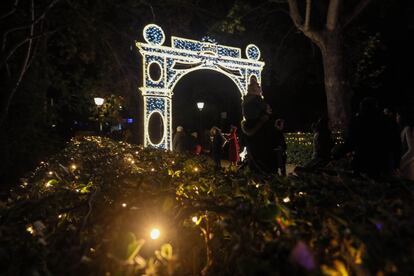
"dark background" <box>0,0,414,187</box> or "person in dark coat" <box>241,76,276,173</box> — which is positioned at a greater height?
"dark background" <box>0,0,414,187</box>

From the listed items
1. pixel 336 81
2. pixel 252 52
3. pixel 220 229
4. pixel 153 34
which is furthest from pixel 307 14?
pixel 220 229

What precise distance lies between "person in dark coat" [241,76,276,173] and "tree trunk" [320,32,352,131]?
911cm

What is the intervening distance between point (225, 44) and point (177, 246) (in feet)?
47.7

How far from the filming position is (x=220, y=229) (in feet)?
6.49

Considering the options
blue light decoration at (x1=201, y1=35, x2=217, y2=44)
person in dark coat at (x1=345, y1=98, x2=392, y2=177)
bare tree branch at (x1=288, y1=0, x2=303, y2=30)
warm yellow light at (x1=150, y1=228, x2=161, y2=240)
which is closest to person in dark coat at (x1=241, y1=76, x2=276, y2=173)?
person in dark coat at (x1=345, y1=98, x2=392, y2=177)

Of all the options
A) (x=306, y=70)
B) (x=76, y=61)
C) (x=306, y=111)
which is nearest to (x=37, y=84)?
(x=76, y=61)

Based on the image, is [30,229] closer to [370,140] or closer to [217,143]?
[370,140]

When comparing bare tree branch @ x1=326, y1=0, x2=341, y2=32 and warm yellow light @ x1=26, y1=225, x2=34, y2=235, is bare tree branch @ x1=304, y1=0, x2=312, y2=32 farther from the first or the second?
warm yellow light @ x1=26, y1=225, x2=34, y2=235

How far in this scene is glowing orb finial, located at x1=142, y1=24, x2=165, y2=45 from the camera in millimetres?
12578

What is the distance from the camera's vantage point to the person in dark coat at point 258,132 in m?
5.03

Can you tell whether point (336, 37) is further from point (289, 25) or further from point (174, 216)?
point (174, 216)

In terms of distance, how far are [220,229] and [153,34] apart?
11818 millimetres

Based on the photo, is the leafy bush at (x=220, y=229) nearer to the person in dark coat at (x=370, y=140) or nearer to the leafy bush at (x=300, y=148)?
the person in dark coat at (x=370, y=140)

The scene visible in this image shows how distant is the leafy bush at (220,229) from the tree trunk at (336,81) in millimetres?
11661
